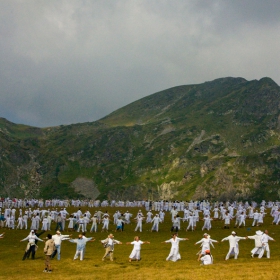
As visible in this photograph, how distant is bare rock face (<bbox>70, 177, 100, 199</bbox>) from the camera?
502ft

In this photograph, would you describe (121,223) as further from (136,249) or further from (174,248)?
(174,248)

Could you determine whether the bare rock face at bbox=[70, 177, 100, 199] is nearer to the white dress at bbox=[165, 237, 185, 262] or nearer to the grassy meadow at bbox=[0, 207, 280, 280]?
the grassy meadow at bbox=[0, 207, 280, 280]

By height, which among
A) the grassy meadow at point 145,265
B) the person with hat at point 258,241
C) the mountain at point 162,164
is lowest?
the grassy meadow at point 145,265

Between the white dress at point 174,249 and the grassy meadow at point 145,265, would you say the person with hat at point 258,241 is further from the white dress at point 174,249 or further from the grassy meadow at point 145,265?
the white dress at point 174,249

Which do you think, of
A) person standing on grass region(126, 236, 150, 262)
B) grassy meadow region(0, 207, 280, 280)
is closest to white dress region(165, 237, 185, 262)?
grassy meadow region(0, 207, 280, 280)

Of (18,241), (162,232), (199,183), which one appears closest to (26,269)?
(18,241)

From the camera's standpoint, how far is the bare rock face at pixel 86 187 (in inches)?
6024

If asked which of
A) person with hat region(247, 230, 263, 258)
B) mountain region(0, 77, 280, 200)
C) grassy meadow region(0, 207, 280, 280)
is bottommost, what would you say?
grassy meadow region(0, 207, 280, 280)

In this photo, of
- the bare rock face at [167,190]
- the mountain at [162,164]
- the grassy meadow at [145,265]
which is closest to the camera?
the grassy meadow at [145,265]

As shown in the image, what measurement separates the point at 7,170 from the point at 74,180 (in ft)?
101

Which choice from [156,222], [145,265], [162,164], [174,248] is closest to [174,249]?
[174,248]

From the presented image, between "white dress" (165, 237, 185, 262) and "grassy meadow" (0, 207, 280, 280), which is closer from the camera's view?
"grassy meadow" (0, 207, 280, 280)

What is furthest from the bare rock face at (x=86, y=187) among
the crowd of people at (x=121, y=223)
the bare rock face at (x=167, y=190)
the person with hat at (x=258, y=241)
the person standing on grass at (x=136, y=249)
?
the person with hat at (x=258, y=241)

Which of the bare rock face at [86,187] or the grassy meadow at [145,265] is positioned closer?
the grassy meadow at [145,265]
